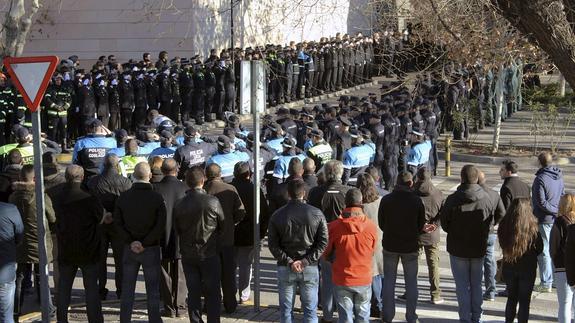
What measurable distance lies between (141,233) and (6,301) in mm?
1553

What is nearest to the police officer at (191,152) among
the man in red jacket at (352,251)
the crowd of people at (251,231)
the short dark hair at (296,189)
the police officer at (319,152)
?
the crowd of people at (251,231)

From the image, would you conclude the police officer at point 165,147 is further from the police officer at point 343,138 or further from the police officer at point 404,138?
the police officer at point 404,138

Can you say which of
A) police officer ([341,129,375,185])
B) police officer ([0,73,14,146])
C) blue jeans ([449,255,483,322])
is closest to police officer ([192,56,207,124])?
police officer ([0,73,14,146])

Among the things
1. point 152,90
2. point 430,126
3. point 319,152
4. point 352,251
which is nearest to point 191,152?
point 319,152

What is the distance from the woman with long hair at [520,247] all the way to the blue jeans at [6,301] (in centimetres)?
485

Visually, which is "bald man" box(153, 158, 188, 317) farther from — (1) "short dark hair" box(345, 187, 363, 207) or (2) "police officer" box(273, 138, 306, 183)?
(2) "police officer" box(273, 138, 306, 183)

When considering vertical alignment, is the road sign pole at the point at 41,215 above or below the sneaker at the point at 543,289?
above

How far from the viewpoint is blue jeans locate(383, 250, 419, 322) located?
1087 cm

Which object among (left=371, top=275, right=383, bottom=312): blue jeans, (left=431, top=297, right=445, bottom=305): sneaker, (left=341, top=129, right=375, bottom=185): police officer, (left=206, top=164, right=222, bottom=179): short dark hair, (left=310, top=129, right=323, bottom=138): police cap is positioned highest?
(left=310, top=129, right=323, bottom=138): police cap

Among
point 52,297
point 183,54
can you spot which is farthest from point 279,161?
point 183,54

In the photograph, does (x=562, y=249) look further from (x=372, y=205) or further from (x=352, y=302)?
(x=352, y=302)

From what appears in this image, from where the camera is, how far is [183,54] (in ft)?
101

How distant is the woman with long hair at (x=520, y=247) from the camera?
10102 mm

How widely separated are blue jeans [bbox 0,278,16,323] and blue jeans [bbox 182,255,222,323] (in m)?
1.79
